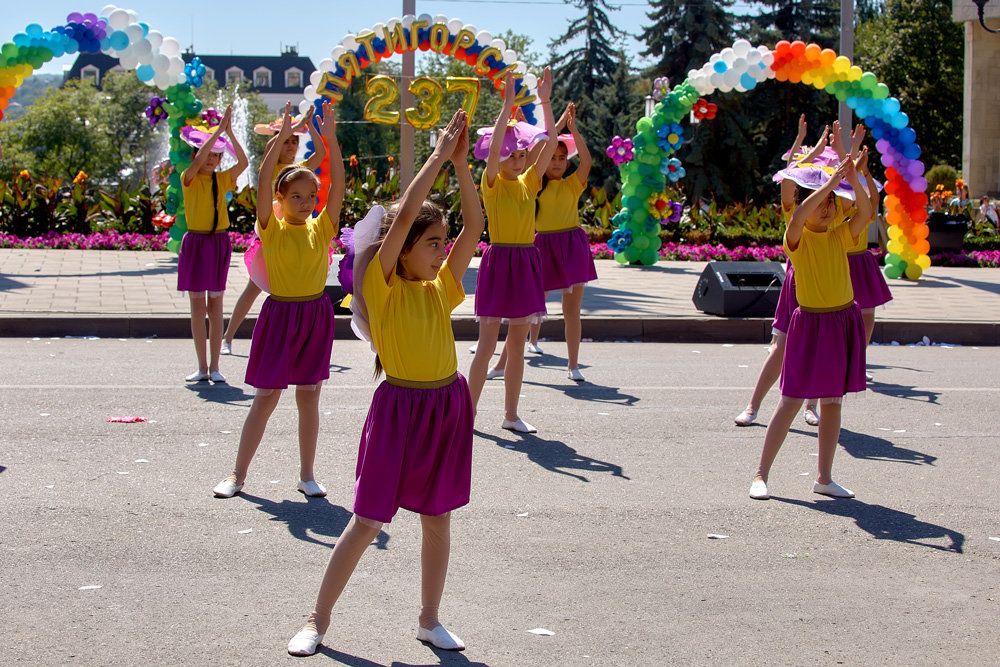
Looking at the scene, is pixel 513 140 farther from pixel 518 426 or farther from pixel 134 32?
pixel 134 32

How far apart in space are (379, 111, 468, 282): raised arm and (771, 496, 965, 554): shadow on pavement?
9.17 feet

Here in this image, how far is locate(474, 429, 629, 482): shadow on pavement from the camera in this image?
20.3 ft

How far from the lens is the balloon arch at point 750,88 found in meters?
14.8

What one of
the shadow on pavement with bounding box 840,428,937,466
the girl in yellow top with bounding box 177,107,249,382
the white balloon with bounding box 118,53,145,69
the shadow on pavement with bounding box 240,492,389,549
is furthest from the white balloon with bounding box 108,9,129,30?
the shadow on pavement with bounding box 840,428,937,466

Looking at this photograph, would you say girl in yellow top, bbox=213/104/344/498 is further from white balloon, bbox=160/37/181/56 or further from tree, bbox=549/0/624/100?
tree, bbox=549/0/624/100

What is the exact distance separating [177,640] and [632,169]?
46.0ft

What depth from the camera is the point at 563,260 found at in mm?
8430

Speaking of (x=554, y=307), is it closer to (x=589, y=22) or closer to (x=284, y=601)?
(x=284, y=601)

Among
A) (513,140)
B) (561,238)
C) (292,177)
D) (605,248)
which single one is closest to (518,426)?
(513,140)

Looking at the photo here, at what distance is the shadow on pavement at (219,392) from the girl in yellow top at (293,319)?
2.30 m

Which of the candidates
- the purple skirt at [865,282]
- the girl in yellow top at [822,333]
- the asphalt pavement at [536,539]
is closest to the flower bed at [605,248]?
the purple skirt at [865,282]

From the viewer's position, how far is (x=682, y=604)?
4.23 m

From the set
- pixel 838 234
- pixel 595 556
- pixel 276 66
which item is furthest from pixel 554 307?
pixel 276 66

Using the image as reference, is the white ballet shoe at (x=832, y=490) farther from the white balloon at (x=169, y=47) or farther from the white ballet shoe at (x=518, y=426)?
the white balloon at (x=169, y=47)
